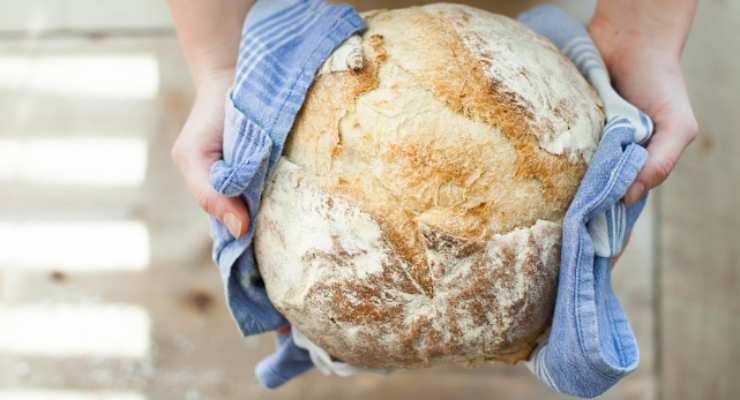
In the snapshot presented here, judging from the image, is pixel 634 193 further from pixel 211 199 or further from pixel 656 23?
pixel 211 199

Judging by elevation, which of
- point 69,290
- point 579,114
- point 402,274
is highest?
point 579,114

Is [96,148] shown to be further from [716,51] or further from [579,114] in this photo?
[716,51]

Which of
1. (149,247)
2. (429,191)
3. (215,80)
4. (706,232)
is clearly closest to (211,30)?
(215,80)

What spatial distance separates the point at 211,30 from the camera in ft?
3.46

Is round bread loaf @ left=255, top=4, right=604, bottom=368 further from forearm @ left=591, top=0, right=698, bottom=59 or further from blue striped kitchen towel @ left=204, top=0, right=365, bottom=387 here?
forearm @ left=591, top=0, right=698, bottom=59

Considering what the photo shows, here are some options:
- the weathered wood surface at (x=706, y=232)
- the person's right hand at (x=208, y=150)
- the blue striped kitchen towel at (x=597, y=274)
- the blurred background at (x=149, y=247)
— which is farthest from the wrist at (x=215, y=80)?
the weathered wood surface at (x=706, y=232)

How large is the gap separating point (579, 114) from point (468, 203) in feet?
0.60

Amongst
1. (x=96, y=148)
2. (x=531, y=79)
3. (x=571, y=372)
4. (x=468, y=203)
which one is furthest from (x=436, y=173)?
(x=96, y=148)

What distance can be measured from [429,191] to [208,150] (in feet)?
1.08

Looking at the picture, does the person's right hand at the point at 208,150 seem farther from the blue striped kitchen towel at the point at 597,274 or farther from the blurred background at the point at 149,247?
the blurred background at the point at 149,247

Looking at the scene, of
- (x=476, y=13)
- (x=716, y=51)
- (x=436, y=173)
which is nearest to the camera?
(x=436, y=173)

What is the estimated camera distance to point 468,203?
0.87m

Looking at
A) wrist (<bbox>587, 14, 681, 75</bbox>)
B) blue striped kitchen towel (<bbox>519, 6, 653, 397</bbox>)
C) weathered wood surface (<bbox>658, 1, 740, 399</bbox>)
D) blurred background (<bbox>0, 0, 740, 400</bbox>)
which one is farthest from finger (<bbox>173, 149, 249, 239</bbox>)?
weathered wood surface (<bbox>658, 1, 740, 399</bbox>)

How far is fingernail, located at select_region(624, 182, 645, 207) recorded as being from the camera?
3.12 feet
